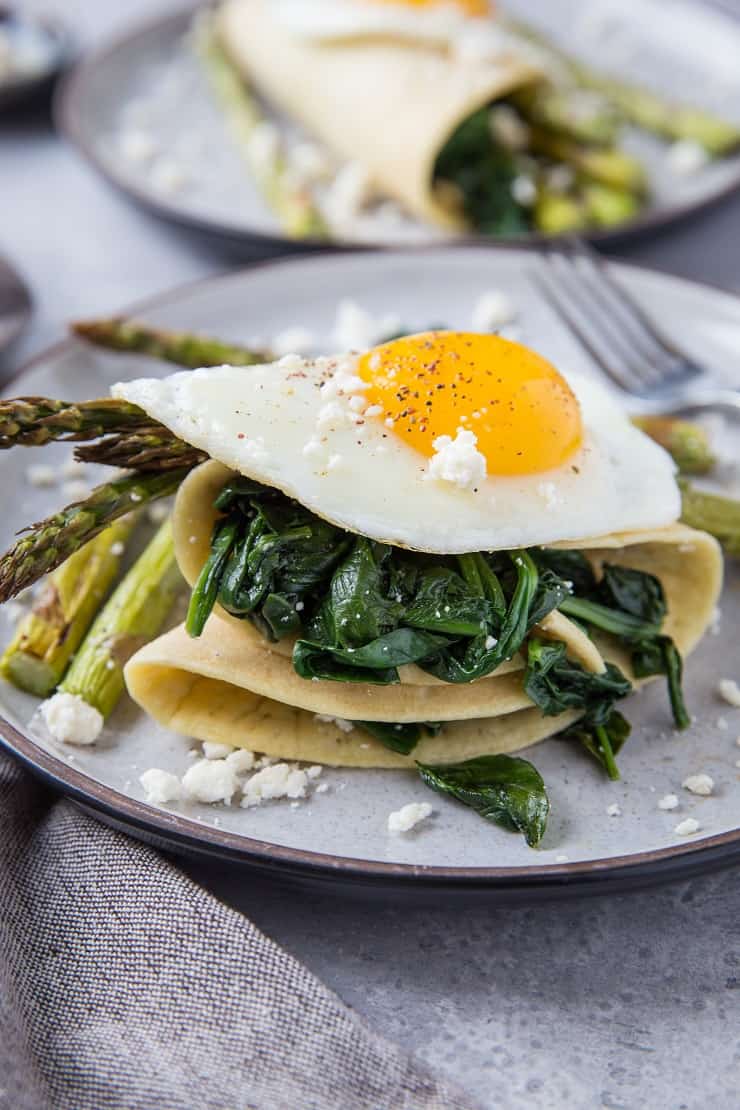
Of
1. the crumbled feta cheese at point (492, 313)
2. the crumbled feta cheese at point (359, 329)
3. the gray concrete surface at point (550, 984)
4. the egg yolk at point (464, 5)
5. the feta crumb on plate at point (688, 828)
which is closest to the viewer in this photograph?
the gray concrete surface at point (550, 984)

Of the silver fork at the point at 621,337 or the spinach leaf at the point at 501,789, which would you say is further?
the silver fork at the point at 621,337

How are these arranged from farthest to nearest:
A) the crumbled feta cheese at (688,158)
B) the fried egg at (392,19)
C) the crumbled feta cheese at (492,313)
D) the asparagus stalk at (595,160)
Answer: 1. the fried egg at (392,19)
2. the crumbled feta cheese at (688,158)
3. the asparagus stalk at (595,160)
4. the crumbled feta cheese at (492,313)

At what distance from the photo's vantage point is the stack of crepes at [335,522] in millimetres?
3451

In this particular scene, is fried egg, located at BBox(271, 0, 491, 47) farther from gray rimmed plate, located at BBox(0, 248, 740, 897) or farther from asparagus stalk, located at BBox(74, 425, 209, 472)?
asparagus stalk, located at BBox(74, 425, 209, 472)

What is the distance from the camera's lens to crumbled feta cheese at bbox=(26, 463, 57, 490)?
457cm

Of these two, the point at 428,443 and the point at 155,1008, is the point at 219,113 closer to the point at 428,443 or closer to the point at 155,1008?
the point at 428,443

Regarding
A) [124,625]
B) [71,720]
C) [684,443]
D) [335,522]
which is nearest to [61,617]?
→ [124,625]

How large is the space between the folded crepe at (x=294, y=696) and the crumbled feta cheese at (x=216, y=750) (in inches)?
1.0

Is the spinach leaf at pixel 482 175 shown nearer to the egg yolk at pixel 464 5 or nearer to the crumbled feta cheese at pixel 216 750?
the egg yolk at pixel 464 5

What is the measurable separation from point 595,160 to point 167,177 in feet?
7.44

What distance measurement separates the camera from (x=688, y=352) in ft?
17.1

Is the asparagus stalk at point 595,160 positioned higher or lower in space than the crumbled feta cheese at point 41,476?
lower

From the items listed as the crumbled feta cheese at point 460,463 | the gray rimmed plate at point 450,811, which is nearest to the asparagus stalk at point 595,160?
the gray rimmed plate at point 450,811

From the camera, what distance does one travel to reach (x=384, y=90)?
691 centimetres
